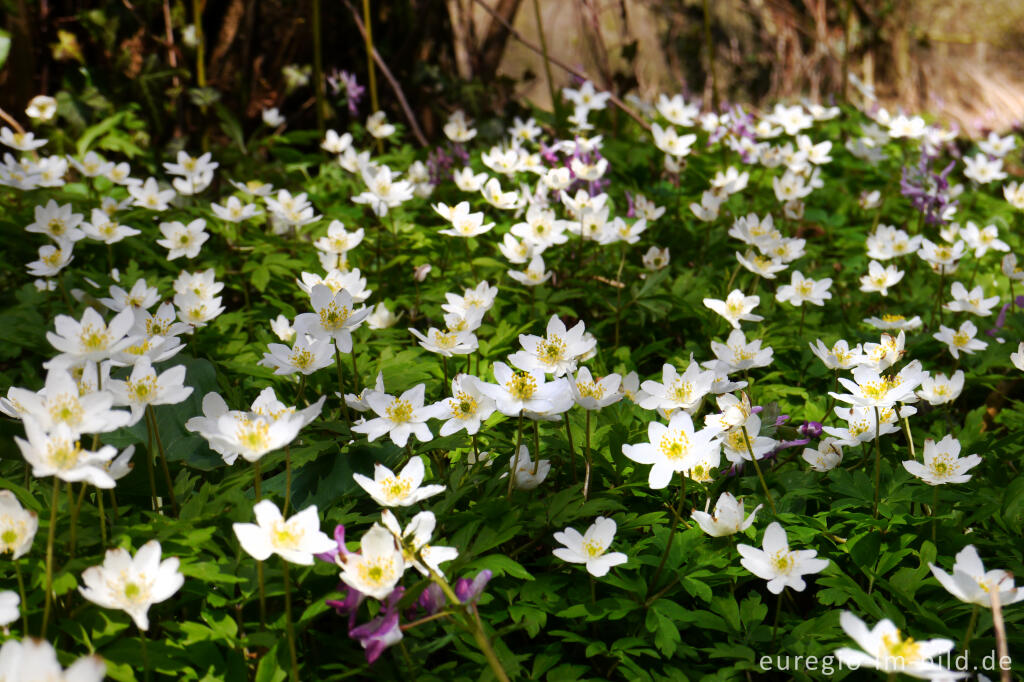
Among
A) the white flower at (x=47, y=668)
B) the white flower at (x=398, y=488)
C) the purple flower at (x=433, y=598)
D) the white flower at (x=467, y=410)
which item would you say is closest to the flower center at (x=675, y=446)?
the white flower at (x=467, y=410)

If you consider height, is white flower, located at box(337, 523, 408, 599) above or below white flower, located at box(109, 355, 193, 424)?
below

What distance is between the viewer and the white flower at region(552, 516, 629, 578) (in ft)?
5.37

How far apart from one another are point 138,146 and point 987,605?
4.33 m

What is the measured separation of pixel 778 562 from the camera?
5.35 ft

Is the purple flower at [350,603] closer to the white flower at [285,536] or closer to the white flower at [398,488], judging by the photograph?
the white flower at [285,536]

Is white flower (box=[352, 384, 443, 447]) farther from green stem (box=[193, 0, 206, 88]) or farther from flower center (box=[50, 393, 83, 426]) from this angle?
green stem (box=[193, 0, 206, 88])

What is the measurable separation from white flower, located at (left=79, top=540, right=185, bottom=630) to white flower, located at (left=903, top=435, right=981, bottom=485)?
159cm

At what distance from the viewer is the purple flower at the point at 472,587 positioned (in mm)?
1363

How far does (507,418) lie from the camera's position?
238 centimetres

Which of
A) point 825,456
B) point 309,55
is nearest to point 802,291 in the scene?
point 825,456

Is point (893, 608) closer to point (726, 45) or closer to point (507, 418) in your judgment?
point (507, 418)

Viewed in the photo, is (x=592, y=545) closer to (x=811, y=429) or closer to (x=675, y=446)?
(x=675, y=446)

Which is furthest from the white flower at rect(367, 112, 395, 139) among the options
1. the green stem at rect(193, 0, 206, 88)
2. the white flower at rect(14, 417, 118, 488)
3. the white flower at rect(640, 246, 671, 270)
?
the white flower at rect(14, 417, 118, 488)

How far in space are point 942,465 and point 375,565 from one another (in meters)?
1.36
